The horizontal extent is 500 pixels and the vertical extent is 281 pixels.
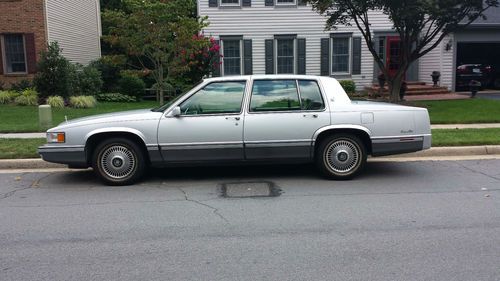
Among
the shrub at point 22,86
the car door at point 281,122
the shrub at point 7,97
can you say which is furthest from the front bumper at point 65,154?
the shrub at point 22,86

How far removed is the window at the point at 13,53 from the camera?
20.5 metres

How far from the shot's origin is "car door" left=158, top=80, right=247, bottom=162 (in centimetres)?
729

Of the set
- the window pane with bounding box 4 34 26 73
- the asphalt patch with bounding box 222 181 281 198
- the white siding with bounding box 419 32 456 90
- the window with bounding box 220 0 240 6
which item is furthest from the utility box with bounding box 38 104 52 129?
the white siding with bounding box 419 32 456 90

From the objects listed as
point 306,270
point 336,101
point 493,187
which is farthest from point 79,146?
point 493,187

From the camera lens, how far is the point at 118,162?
7.37 meters

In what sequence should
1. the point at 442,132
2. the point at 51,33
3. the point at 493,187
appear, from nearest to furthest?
the point at 493,187
the point at 442,132
the point at 51,33

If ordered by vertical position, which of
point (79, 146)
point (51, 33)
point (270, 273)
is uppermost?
point (51, 33)

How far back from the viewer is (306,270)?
13.9ft

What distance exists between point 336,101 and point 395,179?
4.99 ft

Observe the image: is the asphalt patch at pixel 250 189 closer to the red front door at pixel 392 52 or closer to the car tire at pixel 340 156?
the car tire at pixel 340 156

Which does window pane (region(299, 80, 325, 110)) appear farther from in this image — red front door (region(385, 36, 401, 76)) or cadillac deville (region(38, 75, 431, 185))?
red front door (region(385, 36, 401, 76))

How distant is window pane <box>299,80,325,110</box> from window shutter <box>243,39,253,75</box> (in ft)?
49.7

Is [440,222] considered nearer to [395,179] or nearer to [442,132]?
[395,179]

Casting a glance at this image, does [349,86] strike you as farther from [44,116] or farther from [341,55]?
[44,116]
